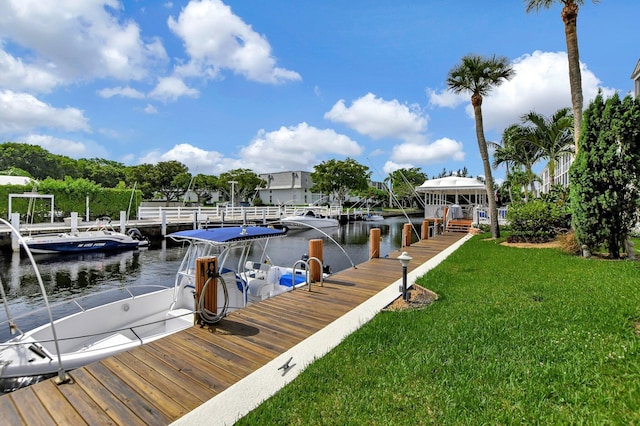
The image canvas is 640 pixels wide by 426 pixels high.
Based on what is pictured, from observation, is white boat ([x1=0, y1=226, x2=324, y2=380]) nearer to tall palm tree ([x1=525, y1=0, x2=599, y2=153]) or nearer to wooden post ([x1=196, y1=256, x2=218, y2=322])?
wooden post ([x1=196, y1=256, x2=218, y2=322])

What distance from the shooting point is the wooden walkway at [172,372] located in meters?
3.30

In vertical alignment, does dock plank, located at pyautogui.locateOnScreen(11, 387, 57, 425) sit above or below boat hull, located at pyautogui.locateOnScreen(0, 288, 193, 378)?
above

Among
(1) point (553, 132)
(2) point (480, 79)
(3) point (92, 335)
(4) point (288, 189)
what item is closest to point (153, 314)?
(3) point (92, 335)

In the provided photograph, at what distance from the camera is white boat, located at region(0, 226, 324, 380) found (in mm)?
5031

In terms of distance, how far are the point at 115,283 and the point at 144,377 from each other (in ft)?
39.8

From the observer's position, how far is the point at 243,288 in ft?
24.8

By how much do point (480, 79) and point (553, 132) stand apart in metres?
9.55

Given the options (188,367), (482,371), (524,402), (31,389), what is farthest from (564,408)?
(31,389)

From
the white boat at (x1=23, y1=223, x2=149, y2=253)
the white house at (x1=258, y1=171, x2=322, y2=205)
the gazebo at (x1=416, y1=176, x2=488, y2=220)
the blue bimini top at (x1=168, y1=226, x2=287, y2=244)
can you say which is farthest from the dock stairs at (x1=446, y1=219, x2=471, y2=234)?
the white house at (x1=258, y1=171, x2=322, y2=205)

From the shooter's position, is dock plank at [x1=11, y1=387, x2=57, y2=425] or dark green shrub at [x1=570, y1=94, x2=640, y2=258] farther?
dark green shrub at [x1=570, y1=94, x2=640, y2=258]

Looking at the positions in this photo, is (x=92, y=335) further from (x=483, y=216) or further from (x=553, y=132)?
(x=553, y=132)

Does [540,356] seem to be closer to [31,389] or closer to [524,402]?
[524,402]

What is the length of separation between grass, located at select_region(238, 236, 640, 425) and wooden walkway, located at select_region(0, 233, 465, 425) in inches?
33.1

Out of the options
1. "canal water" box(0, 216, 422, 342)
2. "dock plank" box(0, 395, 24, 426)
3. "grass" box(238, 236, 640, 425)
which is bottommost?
"canal water" box(0, 216, 422, 342)
